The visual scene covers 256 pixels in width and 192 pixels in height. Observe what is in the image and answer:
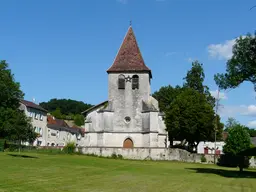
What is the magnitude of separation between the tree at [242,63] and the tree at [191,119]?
29968 mm

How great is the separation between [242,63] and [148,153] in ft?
74.7

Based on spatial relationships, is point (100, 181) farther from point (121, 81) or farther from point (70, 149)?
point (121, 81)

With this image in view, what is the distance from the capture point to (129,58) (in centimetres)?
5766

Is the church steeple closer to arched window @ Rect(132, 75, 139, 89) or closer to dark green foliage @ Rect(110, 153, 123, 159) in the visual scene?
arched window @ Rect(132, 75, 139, 89)

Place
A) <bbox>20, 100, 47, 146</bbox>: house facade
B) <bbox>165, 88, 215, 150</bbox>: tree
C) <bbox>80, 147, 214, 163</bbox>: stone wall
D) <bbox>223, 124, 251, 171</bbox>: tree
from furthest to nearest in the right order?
<bbox>20, 100, 47, 146</bbox>: house facade → <bbox>165, 88, 215, 150</bbox>: tree → <bbox>223, 124, 251, 171</bbox>: tree → <bbox>80, 147, 214, 163</bbox>: stone wall

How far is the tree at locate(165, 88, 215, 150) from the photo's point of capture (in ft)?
201

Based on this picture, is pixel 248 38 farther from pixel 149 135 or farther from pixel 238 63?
pixel 149 135

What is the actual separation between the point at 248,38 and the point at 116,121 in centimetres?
2923

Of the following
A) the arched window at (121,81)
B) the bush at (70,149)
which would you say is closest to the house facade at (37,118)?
the arched window at (121,81)

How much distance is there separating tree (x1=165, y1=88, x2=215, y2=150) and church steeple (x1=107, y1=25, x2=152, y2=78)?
9143 millimetres

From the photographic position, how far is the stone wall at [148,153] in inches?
1945

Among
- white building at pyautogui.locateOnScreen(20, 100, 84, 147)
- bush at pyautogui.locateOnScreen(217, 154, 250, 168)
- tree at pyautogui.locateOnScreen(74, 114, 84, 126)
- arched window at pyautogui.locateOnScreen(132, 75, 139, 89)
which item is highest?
arched window at pyautogui.locateOnScreen(132, 75, 139, 89)

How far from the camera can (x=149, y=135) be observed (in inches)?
2099

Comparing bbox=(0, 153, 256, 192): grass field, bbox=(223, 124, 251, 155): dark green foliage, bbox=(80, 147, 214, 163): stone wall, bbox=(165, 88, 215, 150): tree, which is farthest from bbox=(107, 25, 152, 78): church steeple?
bbox=(0, 153, 256, 192): grass field
